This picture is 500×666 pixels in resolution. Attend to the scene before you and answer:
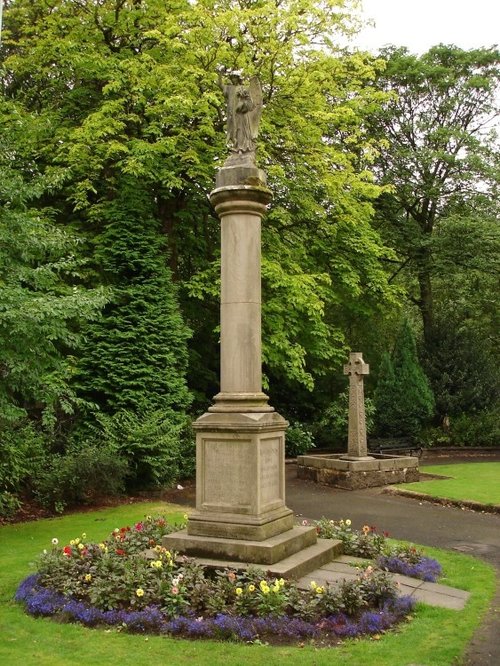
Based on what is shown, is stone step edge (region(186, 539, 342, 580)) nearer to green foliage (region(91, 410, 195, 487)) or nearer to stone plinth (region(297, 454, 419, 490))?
green foliage (region(91, 410, 195, 487))

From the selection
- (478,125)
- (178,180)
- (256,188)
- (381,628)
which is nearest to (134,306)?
(178,180)

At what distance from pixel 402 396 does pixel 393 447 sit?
389cm

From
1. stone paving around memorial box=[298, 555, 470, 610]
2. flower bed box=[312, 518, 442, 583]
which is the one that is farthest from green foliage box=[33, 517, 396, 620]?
flower bed box=[312, 518, 442, 583]

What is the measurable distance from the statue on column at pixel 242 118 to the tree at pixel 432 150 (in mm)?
19311

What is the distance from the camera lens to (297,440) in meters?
22.0

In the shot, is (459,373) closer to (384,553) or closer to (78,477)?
(78,477)

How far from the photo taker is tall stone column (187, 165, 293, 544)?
794 centimetres

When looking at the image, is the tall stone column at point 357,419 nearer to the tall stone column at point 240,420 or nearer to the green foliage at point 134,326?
the green foliage at point 134,326

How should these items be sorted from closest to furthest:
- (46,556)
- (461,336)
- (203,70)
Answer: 1. (46,556)
2. (203,70)
3. (461,336)

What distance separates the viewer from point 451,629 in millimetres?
6582

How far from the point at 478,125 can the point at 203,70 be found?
1730 cm

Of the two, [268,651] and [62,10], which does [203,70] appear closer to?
[62,10]

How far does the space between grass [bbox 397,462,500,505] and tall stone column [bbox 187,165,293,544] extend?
7.38 meters

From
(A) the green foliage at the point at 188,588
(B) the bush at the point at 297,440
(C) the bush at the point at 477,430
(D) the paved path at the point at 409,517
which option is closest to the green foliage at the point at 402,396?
(C) the bush at the point at 477,430
